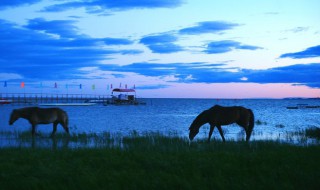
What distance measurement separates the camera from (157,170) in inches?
352

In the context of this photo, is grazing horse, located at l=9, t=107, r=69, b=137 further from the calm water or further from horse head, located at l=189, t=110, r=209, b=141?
horse head, located at l=189, t=110, r=209, b=141

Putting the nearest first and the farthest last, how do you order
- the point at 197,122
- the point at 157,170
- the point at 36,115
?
the point at 157,170
the point at 197,122
the point at 36,115

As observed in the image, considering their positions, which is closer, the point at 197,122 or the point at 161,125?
the point at 197,122

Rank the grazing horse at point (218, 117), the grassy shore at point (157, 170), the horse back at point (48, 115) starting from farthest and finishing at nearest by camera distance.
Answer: the horse back at point (48, 115) < the grazing horse at point (218, 117) < the grassy shore at point (157, 170)

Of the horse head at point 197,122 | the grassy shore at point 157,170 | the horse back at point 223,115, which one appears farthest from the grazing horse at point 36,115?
the horse back at point 223,115

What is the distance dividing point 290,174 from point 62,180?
4919 millimetres

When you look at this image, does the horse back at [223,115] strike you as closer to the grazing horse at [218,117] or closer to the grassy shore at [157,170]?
the grazing horse at [218,117]

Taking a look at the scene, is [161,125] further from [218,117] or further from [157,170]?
[157,170]

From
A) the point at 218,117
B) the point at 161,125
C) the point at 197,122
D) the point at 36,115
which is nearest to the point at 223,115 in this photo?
the point at 218,117

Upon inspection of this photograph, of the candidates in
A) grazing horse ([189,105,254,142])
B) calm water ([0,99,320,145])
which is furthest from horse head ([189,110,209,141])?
calm water ([0,99,320,145])

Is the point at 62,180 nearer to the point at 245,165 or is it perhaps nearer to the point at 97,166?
the point at 97,166

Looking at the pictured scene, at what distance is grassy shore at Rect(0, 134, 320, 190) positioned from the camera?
24.7 feet

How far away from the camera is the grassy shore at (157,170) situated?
7531 mm

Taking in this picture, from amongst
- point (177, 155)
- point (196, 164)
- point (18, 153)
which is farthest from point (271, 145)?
point (18, 153)
